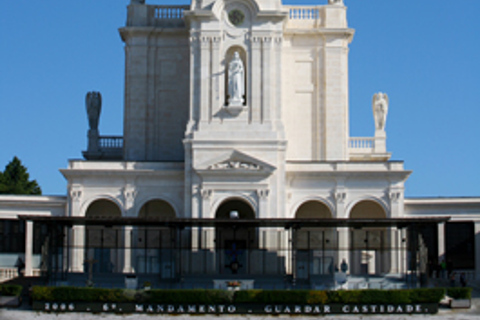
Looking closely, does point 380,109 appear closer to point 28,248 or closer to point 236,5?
point 236,5

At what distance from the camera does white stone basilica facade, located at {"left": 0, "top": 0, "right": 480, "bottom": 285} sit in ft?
228

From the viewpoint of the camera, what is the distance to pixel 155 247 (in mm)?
63500

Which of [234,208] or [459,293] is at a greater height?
[234,208]

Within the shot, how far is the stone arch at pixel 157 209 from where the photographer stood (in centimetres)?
7388

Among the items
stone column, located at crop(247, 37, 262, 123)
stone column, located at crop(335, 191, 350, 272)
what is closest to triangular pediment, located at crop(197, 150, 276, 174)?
stone column, located at crop(247, 37, 262, 123)

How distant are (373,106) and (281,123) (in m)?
12.0

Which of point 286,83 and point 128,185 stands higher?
point 286,83

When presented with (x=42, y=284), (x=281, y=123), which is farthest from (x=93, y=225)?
(x=281, y=123)

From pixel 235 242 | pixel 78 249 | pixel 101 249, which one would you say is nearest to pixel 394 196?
pixel 235 242

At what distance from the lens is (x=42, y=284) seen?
60.4 m

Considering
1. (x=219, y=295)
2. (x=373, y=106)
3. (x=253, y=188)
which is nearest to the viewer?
(x=219, y=295)

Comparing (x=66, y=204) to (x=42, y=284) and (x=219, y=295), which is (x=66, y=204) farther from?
(x=219, y=295)

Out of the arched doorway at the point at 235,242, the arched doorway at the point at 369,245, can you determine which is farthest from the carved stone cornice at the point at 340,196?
the arched doorway at the point at 235,242

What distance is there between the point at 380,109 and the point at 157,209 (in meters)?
19.0
